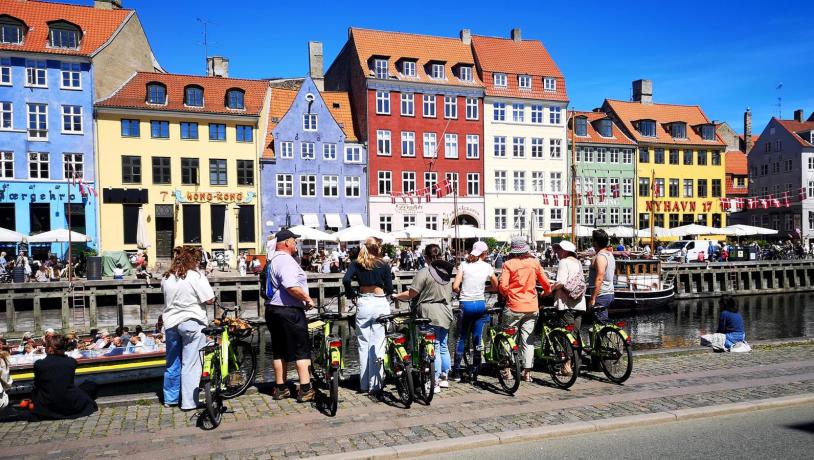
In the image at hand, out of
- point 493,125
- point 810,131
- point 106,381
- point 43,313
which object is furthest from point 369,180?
point 810,131

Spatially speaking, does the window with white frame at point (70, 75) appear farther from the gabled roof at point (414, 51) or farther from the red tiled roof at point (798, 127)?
the red tiled roof at point (798, 127)

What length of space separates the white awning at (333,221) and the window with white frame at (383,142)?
5.44m

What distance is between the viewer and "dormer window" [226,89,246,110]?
1642 inches

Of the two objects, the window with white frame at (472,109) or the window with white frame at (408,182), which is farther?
the window with white frame at (472,109)

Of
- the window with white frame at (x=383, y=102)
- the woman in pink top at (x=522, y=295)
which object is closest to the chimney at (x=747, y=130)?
the window with white frame at (x=383, y=102)

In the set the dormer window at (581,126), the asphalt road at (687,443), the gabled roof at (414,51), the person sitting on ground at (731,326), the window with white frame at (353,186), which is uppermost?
the gabled roof at (414,51)

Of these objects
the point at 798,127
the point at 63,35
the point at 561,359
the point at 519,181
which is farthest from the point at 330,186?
the point at 798,127

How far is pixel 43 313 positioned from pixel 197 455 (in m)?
21.6

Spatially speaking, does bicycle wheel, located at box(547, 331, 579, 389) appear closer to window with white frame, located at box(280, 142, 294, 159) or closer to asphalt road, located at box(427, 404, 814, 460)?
asphalt road, located at box(427, 404, 814, 460)

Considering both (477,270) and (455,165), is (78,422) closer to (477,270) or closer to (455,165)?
(477,270)

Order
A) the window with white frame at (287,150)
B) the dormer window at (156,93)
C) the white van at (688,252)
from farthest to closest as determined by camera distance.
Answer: the window with white frame at (287,150), the white van at (688,252), the dormer window at (156,93)

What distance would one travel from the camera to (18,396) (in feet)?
44.4

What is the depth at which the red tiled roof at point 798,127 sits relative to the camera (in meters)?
61.0

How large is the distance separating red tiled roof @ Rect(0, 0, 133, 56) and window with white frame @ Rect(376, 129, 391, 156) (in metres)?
17.8
